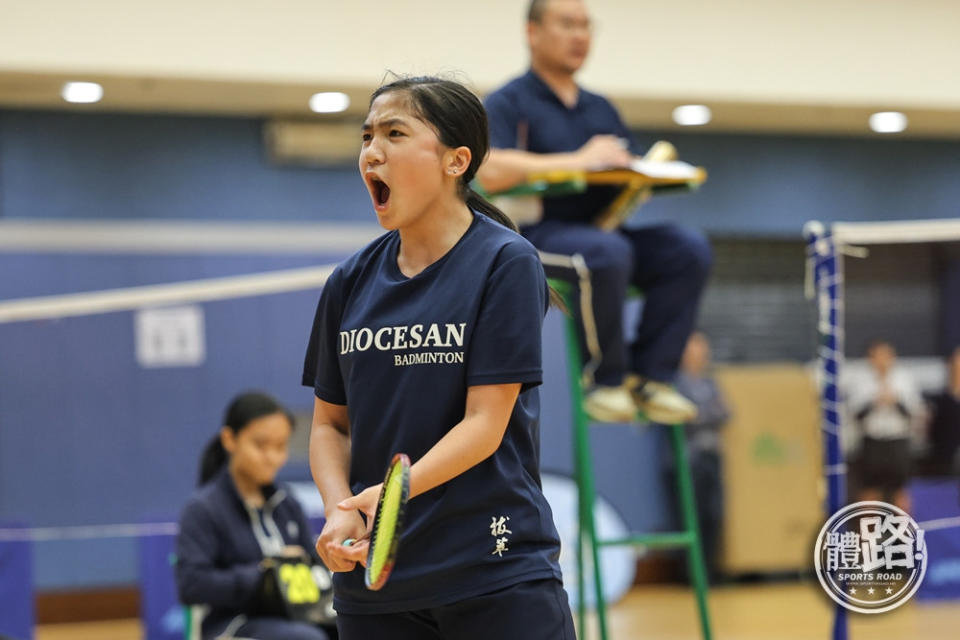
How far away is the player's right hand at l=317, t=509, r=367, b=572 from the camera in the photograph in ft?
6.16

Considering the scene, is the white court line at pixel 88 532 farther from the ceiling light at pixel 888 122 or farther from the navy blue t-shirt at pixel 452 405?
the ceiling light at pixel 888 122

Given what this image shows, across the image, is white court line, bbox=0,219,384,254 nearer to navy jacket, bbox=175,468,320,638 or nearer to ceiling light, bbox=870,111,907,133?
ceiling light, bbox=870,111,907,133

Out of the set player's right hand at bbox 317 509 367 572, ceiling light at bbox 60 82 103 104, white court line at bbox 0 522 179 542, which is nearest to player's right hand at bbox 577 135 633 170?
player's right hand at bbox 317 509 367 572

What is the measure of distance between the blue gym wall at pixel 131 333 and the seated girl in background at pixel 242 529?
3.62 m

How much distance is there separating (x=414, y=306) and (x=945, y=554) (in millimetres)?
6697

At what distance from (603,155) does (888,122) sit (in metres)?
6.79

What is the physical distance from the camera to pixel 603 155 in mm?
4191

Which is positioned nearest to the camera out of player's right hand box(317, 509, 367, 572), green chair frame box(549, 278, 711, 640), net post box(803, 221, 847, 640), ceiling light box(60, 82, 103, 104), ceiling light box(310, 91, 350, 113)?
player's right hand box(317, 509, 367, 572)

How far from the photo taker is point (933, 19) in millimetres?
9156

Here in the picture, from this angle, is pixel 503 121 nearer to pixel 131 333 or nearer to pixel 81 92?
pixel 131 333

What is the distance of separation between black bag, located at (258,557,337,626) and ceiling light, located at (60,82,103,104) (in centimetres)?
497

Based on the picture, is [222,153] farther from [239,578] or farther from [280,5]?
[239,578]

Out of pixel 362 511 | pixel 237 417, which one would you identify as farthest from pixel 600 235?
pixel 362 511

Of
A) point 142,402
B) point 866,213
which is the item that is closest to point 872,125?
point 866,213
